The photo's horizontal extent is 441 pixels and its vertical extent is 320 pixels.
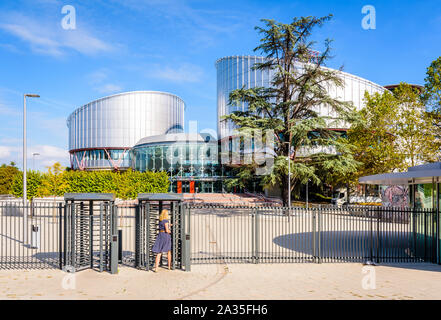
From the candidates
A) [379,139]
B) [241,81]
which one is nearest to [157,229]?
[379,139]

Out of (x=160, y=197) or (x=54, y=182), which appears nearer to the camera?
(x=160, y=197)

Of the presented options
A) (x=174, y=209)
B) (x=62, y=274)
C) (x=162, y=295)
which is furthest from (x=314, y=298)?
(x=62, y=274)

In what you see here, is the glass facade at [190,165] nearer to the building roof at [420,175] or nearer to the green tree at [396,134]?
the green tree at [396,134]

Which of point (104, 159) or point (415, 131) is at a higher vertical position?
point (104, 159)

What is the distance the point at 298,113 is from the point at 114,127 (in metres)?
69.1

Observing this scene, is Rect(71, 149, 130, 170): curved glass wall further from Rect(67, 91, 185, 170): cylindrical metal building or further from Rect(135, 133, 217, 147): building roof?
Rect(135, 133, 217, 147): building roof

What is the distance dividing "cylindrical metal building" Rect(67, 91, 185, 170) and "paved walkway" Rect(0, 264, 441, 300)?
76.3 meters

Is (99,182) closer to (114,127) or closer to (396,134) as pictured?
(396,134)

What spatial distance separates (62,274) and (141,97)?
8366 cm

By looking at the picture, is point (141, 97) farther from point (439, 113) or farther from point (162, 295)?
point (162, 295)

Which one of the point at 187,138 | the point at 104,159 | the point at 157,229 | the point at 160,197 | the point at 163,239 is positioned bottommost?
the point at 163,239

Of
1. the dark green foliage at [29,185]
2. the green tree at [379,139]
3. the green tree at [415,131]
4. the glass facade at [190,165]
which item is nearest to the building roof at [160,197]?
the green tree at [379,139]

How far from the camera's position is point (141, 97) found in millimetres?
87500

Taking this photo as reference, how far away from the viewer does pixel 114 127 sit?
84.9 meters
